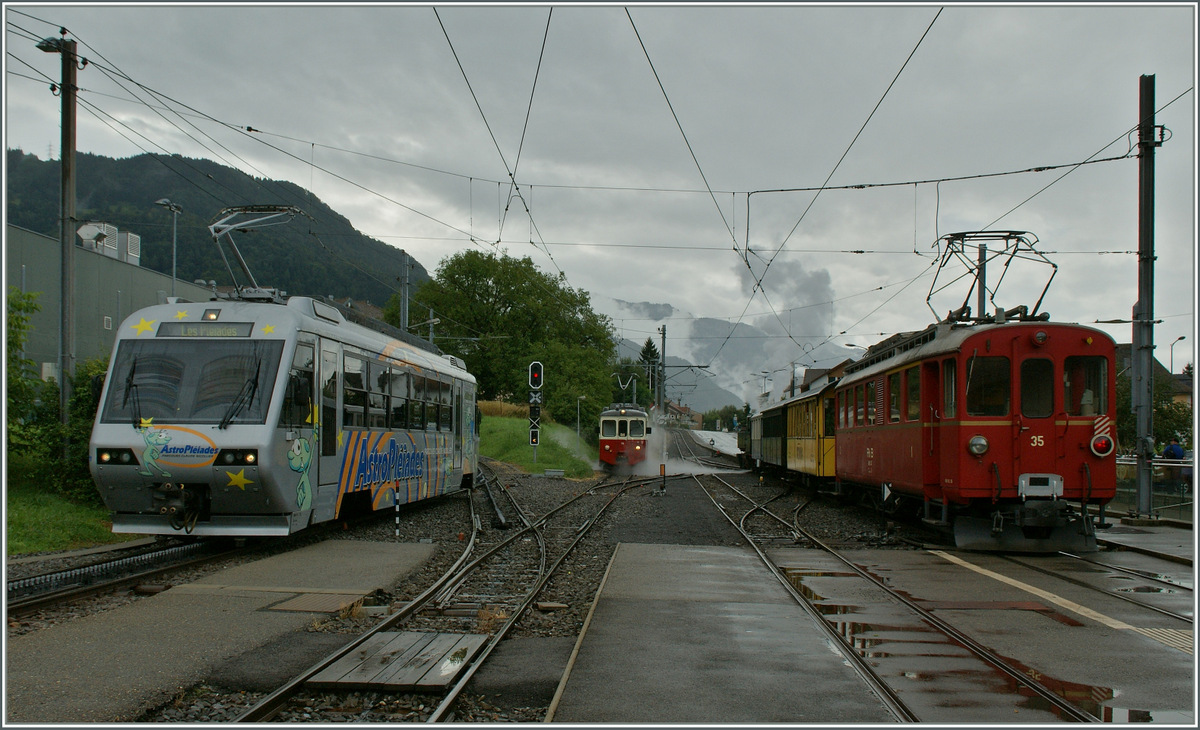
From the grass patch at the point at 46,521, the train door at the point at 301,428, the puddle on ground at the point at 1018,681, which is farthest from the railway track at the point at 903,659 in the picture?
the grass patch at the point at 46,521

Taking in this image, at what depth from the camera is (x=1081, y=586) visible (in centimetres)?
989

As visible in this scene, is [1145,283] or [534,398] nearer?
Result: [1145,283]

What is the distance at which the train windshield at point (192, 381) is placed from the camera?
10.8m

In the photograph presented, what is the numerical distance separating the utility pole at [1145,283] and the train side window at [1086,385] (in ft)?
10.5

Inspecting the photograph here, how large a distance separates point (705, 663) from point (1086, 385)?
866cm

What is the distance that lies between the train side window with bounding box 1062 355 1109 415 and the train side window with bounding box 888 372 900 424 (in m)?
2.93

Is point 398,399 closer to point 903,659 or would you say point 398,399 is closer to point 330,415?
point 330,415

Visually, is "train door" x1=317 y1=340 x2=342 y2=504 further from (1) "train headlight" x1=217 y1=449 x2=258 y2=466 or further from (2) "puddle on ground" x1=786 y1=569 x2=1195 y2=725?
(2) "puddle on ground" x1=786 y1=569 x2=1195 y2=725

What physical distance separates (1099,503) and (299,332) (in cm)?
1086

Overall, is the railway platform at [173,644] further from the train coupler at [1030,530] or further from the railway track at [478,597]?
the train coupler at [1030,530]

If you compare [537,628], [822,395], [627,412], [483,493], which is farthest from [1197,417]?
[627,412]

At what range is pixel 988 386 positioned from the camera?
1236 cm

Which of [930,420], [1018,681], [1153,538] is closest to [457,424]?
[930,420]

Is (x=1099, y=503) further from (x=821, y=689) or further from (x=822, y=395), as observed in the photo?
(x=822, y=395)
